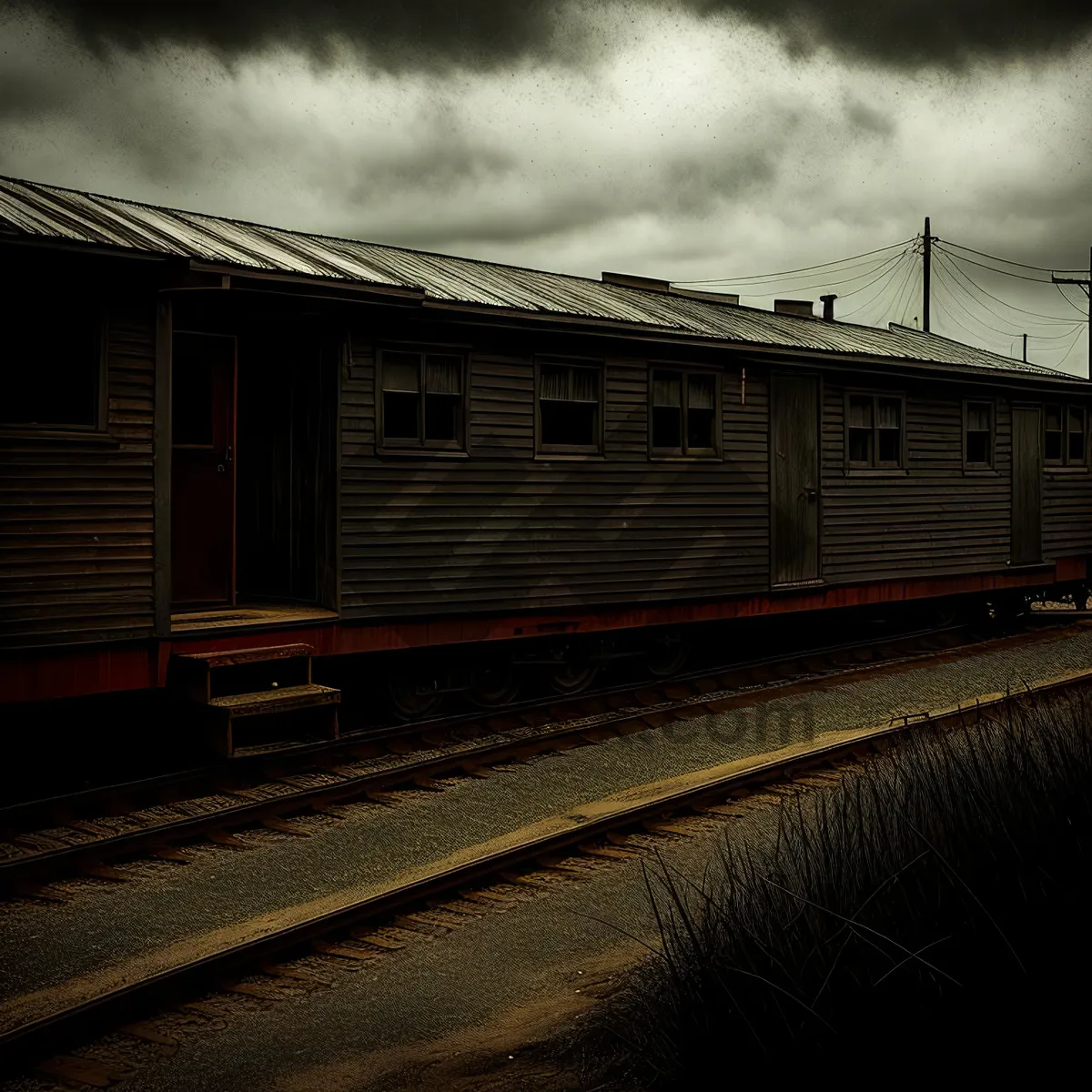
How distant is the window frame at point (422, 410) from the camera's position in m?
9.39

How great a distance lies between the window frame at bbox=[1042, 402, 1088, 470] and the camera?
1684cm

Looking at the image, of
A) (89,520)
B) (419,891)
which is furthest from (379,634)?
(419,891)

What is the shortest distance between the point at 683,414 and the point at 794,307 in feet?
25.5

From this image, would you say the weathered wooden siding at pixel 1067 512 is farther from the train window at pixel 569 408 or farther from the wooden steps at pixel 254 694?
the wooden steps at pixel 254 694

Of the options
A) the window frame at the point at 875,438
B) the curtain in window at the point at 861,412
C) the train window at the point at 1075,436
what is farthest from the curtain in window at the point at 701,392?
the train window at the point at 1075,436

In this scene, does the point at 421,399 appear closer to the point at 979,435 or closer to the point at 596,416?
the point at 596,416

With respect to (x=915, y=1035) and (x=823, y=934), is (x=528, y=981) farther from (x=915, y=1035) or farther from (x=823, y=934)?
(x=915, y=1035)

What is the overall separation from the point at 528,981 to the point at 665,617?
675cm

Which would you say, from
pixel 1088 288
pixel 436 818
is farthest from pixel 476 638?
pixel 1088 288

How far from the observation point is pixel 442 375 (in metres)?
9.81

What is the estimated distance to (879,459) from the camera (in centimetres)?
1412

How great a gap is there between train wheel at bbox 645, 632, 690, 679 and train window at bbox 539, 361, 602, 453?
90.3 inches

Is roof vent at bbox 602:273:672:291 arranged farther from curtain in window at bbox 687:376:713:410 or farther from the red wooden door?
the red wooden door

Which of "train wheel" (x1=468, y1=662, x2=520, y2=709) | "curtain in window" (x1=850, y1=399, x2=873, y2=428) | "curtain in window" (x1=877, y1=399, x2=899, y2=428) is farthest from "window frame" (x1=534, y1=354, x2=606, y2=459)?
"curtain in window" (x1=877, y1=399, x2=899, y2=428)
